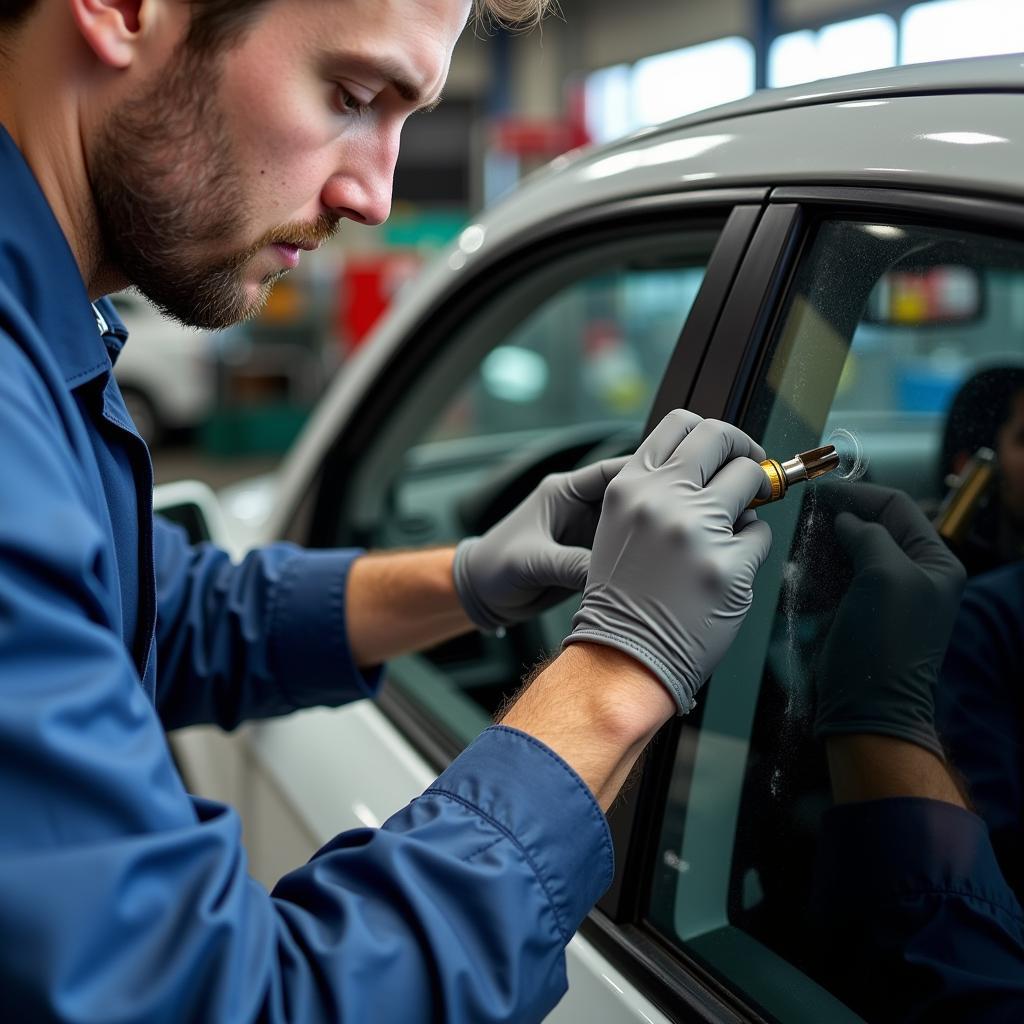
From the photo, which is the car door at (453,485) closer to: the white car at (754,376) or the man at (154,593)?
the white car at (754,376)

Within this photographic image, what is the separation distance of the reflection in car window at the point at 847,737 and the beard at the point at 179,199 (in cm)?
49

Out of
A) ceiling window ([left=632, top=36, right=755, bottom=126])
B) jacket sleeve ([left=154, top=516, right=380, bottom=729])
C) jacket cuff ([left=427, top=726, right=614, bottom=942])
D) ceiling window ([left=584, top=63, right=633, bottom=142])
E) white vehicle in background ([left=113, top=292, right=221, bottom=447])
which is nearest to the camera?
jacket cuff ([left=427, top=726, right=614, bottom=942])

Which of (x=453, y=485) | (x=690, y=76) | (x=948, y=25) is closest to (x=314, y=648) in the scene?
(x=453, y=485)

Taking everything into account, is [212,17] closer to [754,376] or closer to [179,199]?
[179,199]

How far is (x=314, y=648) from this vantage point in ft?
4.37

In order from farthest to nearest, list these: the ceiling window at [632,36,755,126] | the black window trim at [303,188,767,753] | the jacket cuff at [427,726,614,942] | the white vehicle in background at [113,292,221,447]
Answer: the ceiling window at [632,36,755,126]
the white vehicle in background at [113,292,221,447]
the black window trim at [303,188,767,753]
the jacket cuff at [427,726,614,942]

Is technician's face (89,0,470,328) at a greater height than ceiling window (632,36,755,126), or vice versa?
ceiling window (632,36,755,126)

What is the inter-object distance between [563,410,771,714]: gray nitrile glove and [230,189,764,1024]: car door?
5.9 inches

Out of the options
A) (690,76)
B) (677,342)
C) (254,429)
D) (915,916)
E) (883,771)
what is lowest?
(254,429)

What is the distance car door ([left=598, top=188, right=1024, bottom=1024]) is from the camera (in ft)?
2.87

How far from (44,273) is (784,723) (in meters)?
0.71

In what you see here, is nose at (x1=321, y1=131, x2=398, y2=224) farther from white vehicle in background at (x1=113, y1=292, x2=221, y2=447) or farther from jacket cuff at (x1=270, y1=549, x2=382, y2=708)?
white vehicle in background at (x1=113, y1=292, x2=221, y2=447)

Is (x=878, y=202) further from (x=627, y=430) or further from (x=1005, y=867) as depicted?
(x=627, y=430)

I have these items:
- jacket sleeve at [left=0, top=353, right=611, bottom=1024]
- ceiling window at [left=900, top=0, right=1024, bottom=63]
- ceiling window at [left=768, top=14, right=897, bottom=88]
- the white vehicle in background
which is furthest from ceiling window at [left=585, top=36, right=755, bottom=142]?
jacket sleeve at [left=0, top=353, right=611, bottom=1024]
